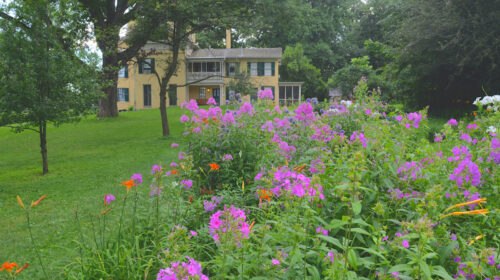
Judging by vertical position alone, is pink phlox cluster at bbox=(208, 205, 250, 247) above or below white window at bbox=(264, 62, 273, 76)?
below

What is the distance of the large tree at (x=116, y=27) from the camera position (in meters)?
11.4

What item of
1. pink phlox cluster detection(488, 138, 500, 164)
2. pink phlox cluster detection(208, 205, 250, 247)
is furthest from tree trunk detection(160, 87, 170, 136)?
pink phlox cluster detection(208, 205, 250, 247)

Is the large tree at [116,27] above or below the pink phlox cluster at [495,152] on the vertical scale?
above

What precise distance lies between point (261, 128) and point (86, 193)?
137 inches

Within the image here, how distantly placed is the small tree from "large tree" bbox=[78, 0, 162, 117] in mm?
3515

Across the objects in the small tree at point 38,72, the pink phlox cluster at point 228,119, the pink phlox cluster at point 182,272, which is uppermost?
the small tree at point 38,72

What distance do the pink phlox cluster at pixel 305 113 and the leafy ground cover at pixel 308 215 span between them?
0.04 feet

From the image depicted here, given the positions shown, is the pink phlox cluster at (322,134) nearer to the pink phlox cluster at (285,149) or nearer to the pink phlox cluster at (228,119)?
the pink phlox cluster at (285,149)

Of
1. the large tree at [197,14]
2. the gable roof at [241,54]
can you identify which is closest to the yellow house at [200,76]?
the gable roof at [241,54]

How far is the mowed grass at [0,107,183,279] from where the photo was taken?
3826 mm

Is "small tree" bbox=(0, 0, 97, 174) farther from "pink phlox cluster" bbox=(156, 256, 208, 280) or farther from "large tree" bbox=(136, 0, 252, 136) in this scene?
"pink phlox cluster" bbox=(156, 256, 208, 280)

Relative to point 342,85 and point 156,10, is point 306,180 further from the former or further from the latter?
point 342,85

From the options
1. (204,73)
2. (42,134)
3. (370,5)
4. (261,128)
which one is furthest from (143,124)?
(370,5)

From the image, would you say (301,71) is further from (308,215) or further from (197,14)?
(308,215)
